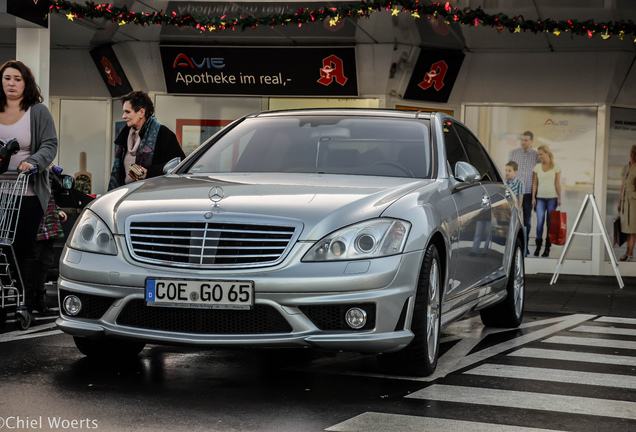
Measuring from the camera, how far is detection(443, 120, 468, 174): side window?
22.8ft

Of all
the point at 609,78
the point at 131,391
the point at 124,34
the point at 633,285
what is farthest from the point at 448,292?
the point at 124,34

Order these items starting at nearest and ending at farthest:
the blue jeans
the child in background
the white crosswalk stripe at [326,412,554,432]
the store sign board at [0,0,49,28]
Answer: the white crosswalk stripe at [326,412,554,432] → the store sign board at [0,0,49,28] → the blue jeans → the child in background

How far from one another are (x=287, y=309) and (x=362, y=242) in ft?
1.69

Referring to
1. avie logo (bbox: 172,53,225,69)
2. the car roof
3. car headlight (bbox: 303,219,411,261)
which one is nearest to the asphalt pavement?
the car roof

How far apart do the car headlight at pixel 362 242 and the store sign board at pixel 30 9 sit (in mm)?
6967

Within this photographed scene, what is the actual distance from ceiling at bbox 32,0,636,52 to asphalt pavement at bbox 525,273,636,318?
355 centimetres

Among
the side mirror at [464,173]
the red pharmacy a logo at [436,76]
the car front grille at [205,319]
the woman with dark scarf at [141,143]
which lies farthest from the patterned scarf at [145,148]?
the red pharmacy a logo at [436,76]

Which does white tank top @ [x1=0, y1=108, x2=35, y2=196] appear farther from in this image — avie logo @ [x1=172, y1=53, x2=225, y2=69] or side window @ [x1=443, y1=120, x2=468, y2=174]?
avie logo @ [x1=172, y1=53, x2=225, y2=69]

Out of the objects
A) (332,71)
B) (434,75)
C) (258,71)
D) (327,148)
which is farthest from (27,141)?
(434,75)

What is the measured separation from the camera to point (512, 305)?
851cm

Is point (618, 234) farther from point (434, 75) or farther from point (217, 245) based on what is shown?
point (217, 245)

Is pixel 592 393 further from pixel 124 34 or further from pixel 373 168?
pixel 124 34

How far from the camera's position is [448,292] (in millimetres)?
6316

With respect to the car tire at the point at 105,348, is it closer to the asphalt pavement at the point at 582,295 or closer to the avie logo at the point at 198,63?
the asphalt pavement at the point at 582,295
